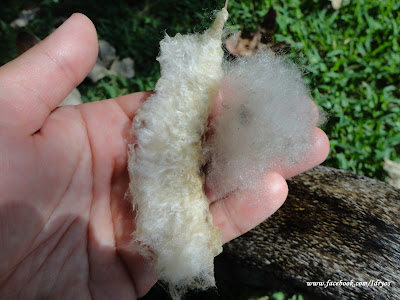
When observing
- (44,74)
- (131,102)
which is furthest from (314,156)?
(44,74)

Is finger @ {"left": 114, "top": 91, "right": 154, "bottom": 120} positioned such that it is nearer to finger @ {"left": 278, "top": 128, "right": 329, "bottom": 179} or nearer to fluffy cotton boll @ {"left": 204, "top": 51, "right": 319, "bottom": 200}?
fluffy cotton boll @ {"left": 204, "top": 51, "right": 319, "bottom": 200}

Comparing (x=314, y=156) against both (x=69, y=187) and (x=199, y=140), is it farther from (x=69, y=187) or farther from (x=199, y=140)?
(x=69, y=187)

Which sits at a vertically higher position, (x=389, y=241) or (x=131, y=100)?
(x=131, y=100)

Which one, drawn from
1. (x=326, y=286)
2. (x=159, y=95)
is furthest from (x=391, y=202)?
(x=159, y=95)

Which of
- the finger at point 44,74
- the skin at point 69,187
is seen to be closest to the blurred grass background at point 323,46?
the skin at point 69,187

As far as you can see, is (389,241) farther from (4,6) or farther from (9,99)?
(4,6)

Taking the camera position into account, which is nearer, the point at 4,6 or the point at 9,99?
the point at 9,99
